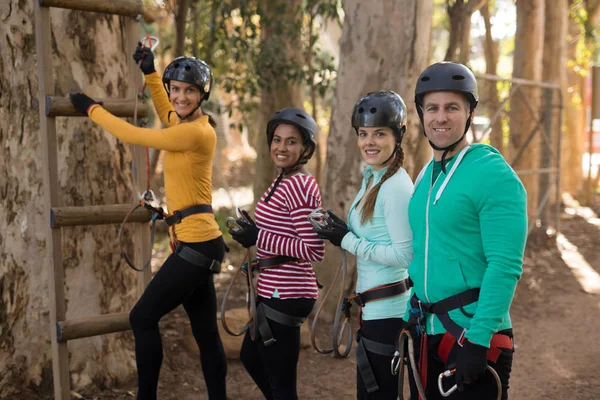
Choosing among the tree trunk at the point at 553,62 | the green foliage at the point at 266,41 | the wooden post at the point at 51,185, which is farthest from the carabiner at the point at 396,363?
the tree trunk at the point at 553,62

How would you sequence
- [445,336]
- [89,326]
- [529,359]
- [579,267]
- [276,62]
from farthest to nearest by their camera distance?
[579,267] < [276,62] < [529,359] < [89,326] < [445,336]

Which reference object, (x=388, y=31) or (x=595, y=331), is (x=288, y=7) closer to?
(x=388, y=31)


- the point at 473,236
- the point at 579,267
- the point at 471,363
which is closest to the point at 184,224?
the point at 473,236

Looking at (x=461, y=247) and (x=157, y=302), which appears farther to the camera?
(x=157, y=302)

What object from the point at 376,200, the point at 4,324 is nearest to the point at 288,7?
the point at 4,324

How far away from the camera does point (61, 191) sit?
469 cm

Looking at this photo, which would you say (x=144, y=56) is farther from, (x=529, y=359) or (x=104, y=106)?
(x=529, y=359)

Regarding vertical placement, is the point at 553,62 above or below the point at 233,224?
above

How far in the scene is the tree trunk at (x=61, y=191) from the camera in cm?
454

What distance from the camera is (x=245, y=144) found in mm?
36250

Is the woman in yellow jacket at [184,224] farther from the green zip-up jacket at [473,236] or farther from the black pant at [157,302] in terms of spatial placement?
the green zip-up jacket at [473,236]

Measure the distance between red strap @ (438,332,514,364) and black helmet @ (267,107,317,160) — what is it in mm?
1494

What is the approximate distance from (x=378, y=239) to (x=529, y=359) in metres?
3.93

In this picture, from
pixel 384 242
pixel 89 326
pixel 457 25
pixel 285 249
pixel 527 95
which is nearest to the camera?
pixel 384 242
